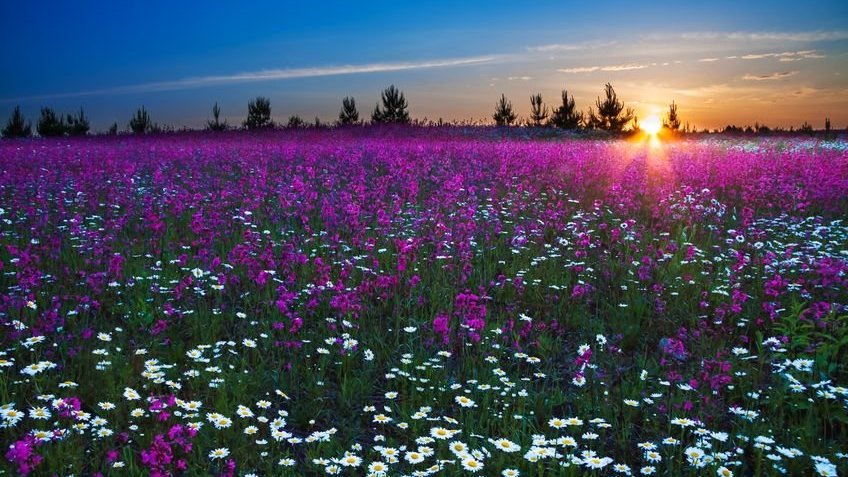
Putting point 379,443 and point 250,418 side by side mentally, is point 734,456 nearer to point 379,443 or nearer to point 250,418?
point 379,443

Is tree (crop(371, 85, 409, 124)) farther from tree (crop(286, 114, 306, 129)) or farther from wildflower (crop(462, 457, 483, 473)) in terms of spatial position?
wildflower (crop(462, 457, 483, 473))

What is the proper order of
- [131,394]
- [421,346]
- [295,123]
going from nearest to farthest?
[131,394]
[421,346]
[295,123]

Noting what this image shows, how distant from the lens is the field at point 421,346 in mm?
4008

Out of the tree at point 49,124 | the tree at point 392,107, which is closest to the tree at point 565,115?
the tree at point 392,107

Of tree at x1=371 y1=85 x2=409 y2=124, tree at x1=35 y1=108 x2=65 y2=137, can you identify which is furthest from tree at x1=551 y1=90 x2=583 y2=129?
tree at x1=35 y1=108 x2=65 y2=137

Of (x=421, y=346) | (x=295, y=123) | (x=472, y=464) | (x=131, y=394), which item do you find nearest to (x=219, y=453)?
(x=131, y=394)

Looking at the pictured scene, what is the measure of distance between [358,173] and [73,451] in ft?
36.1

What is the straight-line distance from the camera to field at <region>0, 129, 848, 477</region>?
4008mm

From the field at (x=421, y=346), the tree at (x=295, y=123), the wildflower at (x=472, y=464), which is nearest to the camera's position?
the wildflower at (x=472, y=464)

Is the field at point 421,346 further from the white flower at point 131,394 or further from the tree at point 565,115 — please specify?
the tree at point 565,115

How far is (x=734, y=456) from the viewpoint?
407 centimetres

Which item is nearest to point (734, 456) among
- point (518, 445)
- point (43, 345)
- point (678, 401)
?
point (678, 401)

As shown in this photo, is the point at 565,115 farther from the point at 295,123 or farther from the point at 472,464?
the point at 472,464

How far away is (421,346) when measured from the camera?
551 cm
